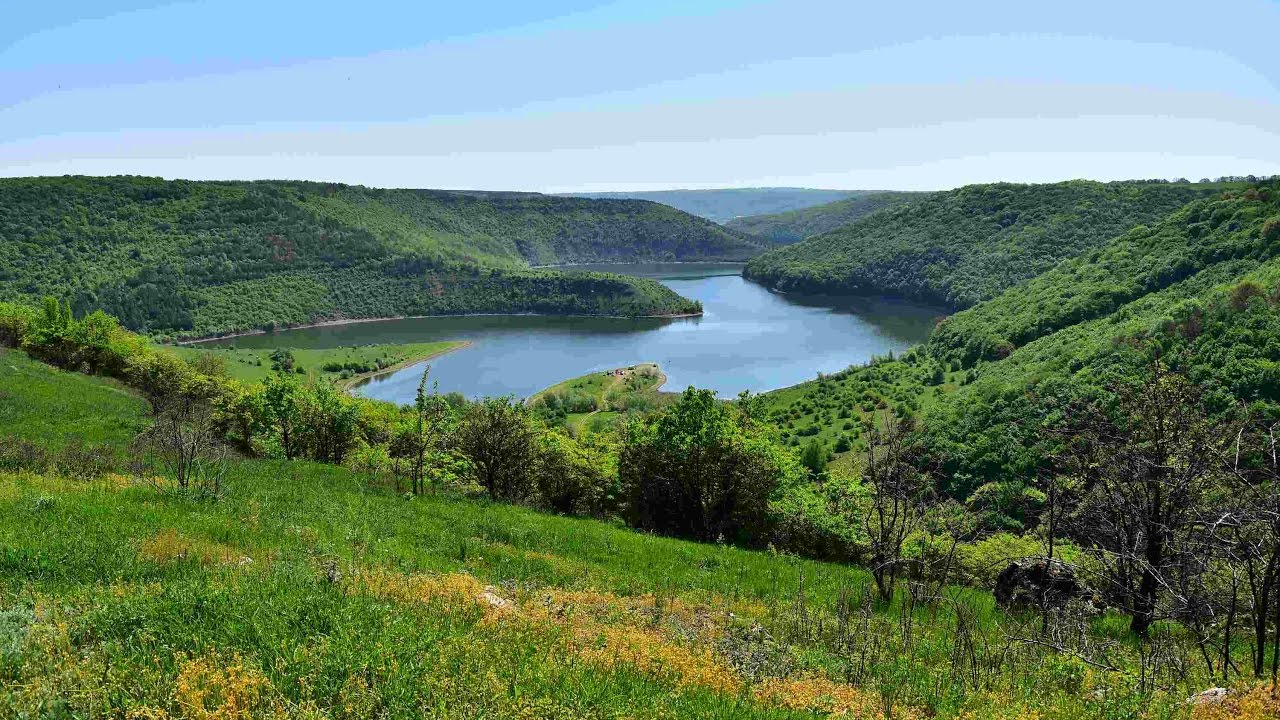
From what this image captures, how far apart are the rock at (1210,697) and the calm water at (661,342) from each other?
306 ft

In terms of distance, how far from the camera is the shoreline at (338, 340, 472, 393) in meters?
105

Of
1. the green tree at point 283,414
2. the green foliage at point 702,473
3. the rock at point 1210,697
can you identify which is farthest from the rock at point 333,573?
the green tree at point 283,414

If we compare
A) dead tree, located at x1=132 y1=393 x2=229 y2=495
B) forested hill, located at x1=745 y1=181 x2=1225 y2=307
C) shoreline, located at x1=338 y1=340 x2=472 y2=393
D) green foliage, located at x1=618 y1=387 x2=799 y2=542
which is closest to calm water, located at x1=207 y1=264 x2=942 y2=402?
shoreline, located at x1=338 y1=340 x2=472 y2=393

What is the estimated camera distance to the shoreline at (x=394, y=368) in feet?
344

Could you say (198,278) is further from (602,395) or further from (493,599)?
(493,599)

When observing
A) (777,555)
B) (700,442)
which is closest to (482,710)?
(777,555)

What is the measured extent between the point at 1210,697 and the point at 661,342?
13899cm

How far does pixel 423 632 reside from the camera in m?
5.56

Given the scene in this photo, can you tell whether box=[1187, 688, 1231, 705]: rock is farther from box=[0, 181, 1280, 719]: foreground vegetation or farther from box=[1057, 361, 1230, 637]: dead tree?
box=[1057, 361, 1230, 637]: dead tree

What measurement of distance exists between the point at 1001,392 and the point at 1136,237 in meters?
57.1

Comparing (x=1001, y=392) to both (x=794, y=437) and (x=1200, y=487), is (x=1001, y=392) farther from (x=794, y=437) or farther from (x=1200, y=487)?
(x=1200, y=487)

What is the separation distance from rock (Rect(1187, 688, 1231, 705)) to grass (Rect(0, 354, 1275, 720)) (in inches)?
4.9

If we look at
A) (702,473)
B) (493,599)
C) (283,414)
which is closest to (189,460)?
(493,599)

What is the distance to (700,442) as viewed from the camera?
19.0 meters
